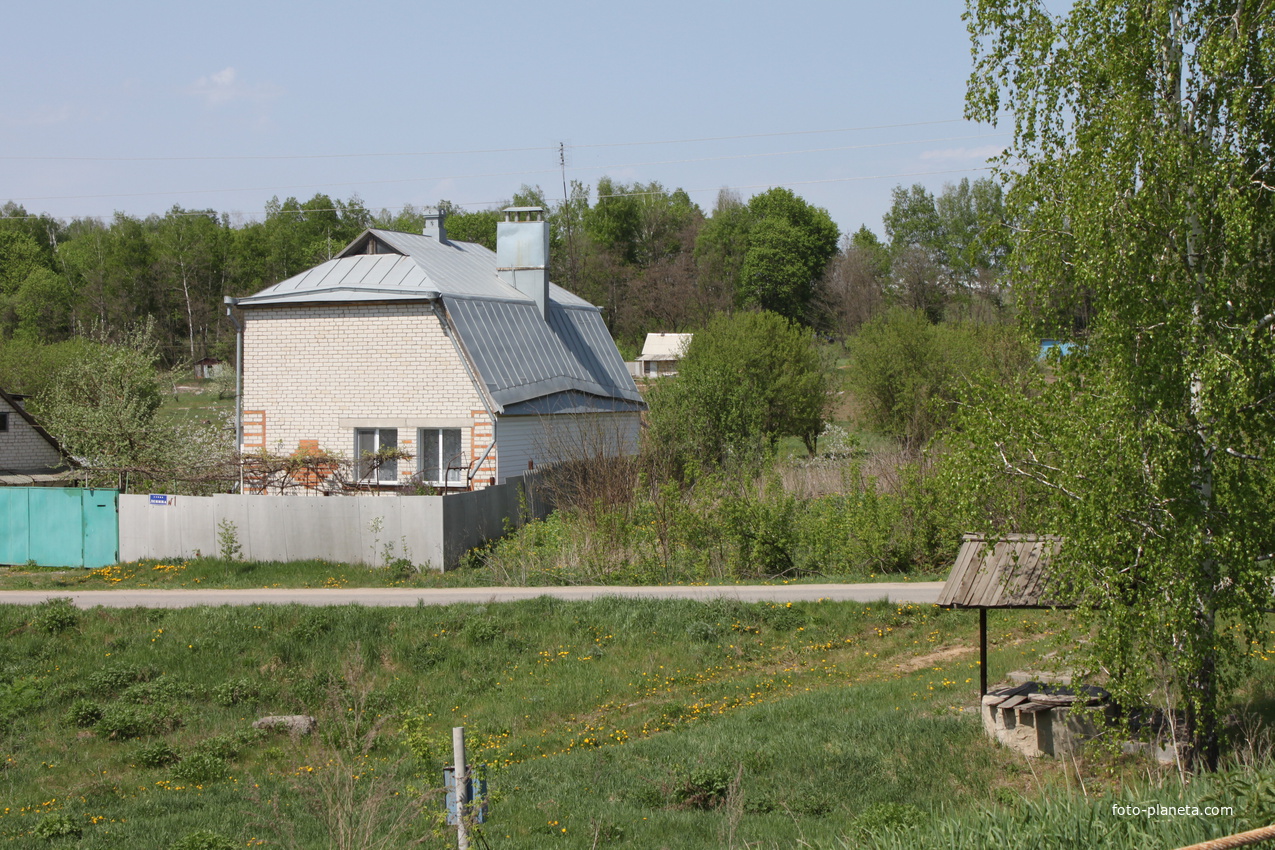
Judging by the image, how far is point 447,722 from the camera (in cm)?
1290

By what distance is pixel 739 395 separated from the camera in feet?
106

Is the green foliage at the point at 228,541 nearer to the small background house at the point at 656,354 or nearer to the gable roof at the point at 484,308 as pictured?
the gable roof at the point at 484,308

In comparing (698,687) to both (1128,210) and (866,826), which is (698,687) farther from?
(1128,210)

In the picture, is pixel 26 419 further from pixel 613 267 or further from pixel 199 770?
pixel 613 267

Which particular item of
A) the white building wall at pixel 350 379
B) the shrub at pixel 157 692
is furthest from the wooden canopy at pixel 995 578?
the white building wall at pixel 350 379

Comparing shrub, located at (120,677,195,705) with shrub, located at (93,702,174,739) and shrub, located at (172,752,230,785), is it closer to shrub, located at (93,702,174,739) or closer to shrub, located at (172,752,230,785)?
shrub, located at (93,702,174,739)

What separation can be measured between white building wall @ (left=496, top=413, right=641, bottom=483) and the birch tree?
15.6 metres

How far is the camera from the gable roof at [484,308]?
25.0 meters

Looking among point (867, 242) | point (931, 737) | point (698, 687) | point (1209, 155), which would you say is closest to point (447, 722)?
point (698, 687)

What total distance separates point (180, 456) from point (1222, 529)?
2482 cm

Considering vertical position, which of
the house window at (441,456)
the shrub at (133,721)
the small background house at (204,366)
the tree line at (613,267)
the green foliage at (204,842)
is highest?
the tree line at (613,267)

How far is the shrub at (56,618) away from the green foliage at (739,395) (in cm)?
1180

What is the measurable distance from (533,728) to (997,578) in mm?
5916

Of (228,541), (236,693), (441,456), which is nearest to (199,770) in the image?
(236,693)
